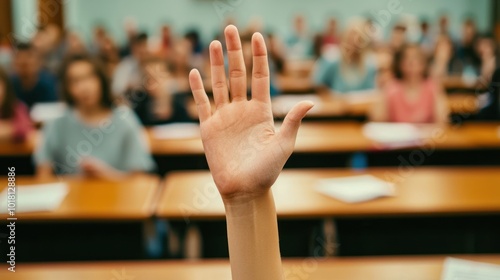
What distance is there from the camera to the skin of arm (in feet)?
4.10

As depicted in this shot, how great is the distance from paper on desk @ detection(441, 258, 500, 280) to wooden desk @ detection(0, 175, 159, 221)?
3.74ft

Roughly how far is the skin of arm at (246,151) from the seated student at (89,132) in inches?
80.6

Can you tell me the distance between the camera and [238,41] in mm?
1286

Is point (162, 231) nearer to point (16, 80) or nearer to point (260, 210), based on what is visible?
point (260, 210)

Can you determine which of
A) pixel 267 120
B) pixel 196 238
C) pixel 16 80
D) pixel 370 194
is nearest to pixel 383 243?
pixel 370 194

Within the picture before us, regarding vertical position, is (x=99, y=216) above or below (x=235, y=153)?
below

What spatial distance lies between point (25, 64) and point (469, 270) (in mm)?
4468

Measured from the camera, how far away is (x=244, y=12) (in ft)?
43.7

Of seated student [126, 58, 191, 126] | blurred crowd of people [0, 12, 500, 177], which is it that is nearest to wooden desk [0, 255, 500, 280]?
Result: blurred crowd of people [0, 12, 500, 177]

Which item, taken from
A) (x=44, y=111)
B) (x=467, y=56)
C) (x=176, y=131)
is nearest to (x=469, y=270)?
(x=176, y=131)

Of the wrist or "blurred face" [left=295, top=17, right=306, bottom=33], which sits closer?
the wrist

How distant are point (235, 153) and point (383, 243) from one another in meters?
1.83

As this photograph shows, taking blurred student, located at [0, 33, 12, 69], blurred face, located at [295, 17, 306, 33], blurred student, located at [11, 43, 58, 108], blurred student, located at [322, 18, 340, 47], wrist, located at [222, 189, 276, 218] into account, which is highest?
blurred face, located at [295, 17, 306, 33]

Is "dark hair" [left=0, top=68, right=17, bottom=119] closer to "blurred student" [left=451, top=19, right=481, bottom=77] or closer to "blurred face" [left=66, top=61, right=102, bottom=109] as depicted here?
"blurred face" [left=66, top=61, right=102, bottom=109]
